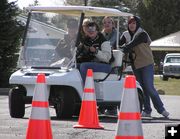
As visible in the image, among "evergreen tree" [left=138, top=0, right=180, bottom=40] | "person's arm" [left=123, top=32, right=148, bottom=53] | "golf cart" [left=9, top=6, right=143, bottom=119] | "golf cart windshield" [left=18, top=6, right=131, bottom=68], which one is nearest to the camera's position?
"golf cart" [left=9, top=6, right=143, bottom=119]

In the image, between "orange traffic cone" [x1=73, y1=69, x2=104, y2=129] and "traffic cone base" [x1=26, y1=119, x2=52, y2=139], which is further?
"orange traffic cone" [x1=73, y1=69, x2=104, y2=129]

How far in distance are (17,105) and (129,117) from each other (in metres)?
5.64

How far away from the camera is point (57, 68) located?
40.7ft

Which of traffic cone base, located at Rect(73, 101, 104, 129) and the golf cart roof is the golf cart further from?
traffic cone base, located at Rect(73, 101, 104, 129)

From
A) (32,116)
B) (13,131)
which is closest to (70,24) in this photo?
(13,131)

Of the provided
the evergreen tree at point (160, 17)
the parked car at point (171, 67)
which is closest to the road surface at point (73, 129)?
the parked car at point (171, 67)

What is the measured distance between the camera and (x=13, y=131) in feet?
31.9

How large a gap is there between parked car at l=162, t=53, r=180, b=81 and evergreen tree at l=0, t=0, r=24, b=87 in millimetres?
21917

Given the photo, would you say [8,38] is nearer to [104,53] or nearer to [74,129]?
[104,53]

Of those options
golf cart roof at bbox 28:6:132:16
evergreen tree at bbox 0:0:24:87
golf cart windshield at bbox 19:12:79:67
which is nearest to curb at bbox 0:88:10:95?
evergreen tree at bbox 0:0:24:87

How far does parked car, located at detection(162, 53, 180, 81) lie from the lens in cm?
4756

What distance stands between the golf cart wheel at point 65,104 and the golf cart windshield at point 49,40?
709 mm

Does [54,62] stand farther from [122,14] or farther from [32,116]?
[32,116]

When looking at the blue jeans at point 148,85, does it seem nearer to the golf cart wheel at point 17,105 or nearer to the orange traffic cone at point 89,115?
the golf cart wheel at point 17,105
